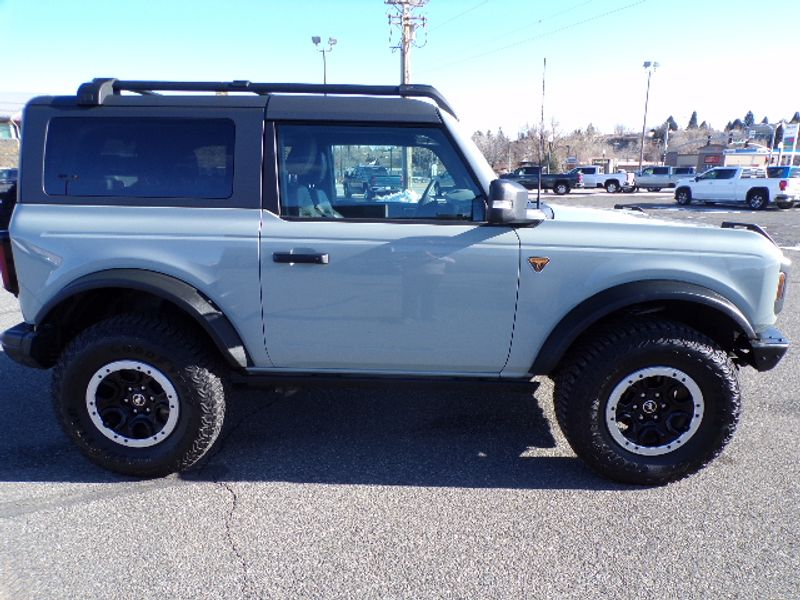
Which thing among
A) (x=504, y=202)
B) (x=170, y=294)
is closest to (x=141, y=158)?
(x=170, y=294)

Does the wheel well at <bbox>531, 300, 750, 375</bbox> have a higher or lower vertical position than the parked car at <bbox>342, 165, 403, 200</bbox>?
lower

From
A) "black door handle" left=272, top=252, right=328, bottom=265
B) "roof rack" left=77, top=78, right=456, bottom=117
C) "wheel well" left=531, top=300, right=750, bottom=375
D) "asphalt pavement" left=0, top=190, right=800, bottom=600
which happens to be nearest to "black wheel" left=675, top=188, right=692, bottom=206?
"asphalt pavement" left=0, top=190, right=800, bottom=600

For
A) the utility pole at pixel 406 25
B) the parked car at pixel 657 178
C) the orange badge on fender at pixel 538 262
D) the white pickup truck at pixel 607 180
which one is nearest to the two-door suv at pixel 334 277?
the orange badge on fender at pixel 538 262

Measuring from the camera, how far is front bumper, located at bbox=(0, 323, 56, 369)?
3006 millimetres

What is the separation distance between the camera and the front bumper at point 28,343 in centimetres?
301

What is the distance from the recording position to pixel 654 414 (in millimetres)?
3025

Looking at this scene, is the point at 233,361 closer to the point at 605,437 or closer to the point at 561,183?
the point at 605,437

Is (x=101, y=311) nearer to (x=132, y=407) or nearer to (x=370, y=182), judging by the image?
(x=132, y=407)

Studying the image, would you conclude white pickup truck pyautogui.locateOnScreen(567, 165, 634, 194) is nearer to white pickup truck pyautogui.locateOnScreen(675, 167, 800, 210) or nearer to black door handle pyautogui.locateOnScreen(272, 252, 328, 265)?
white pickup truck pyautogui.locateOnScreen(675, 167, 800, 210)

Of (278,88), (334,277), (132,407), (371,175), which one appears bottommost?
(132,407)

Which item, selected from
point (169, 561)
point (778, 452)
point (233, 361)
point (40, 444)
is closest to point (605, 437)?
point (778, 452)

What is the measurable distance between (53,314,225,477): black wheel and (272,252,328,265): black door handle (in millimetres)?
709

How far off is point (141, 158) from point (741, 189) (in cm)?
2598

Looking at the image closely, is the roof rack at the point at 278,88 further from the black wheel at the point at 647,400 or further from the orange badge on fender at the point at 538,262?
the black wheel at the point at 647,400
